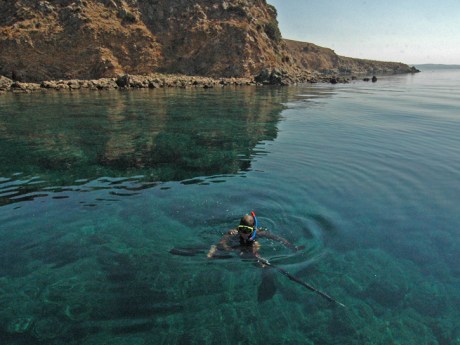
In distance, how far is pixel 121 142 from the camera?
2266 centimetres

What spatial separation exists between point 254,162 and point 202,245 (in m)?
9.38

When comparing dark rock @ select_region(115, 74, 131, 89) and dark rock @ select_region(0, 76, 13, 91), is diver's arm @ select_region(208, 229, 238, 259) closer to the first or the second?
dark rock @ select_region(0, 76, 13, 91)

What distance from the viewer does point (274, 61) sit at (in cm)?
9756

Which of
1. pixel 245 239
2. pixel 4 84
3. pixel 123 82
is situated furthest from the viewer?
pixel 123 82

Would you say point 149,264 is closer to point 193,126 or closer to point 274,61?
point 193,126

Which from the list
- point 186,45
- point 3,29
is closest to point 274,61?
point 186,45

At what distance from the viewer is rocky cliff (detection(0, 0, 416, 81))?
72.9 metres

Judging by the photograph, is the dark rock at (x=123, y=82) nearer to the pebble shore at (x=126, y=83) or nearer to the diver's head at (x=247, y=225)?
the pebble shore at (x=126, y=83)

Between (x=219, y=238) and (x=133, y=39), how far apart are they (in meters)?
84.2


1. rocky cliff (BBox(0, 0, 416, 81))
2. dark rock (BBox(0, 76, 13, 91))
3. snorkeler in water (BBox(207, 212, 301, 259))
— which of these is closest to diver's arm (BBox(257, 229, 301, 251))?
snorkeler in water (BBox(207, 212, 301, 259))

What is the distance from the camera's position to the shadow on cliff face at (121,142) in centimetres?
1636

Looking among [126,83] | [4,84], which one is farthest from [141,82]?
[4,84]

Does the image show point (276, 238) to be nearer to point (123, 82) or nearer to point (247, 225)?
point (247, 225)

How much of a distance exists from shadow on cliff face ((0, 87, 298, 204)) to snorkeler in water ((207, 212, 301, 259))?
6520 mm
